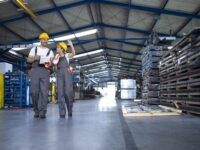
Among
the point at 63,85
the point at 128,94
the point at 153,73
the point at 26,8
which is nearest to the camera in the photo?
the point at 63,85

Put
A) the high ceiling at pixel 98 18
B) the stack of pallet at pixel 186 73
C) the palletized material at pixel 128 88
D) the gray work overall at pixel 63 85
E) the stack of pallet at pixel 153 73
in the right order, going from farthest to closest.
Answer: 1. the palletized material at pixel 128 88
2. the high ceiling at pixel 98 18
3. the stack of pallet at pixel 153 73
4. the gray work overall at pixel 63 85
5. the stack of pallet at pixel 186 73

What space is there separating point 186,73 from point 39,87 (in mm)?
3180

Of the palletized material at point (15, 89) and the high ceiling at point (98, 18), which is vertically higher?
the high ceiling at point (98, 18)

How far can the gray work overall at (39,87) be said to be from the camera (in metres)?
4.18

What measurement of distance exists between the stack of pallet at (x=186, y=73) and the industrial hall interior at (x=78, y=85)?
0.02 meters

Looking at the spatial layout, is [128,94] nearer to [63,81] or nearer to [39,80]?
[63,81]

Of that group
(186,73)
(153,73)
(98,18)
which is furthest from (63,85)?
(98,18)

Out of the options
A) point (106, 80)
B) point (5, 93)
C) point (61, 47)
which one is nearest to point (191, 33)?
point (61, 47)

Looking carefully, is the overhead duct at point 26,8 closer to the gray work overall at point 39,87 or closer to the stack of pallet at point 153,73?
the stack of pallet at point 153,73

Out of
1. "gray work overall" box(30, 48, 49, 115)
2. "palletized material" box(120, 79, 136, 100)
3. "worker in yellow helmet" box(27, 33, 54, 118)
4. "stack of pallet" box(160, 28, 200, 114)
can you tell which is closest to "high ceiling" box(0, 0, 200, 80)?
"palletized material" box(120, 79, 136, 100)

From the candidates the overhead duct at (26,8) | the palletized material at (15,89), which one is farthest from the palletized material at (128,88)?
the palletized material at (15,89)

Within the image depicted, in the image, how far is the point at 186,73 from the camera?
4.63 meters

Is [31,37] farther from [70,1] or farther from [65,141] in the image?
[65,141]

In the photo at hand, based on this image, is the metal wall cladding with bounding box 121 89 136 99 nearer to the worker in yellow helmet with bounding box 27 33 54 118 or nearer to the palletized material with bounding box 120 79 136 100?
the palletized material with bounding box 120 79 136 100
